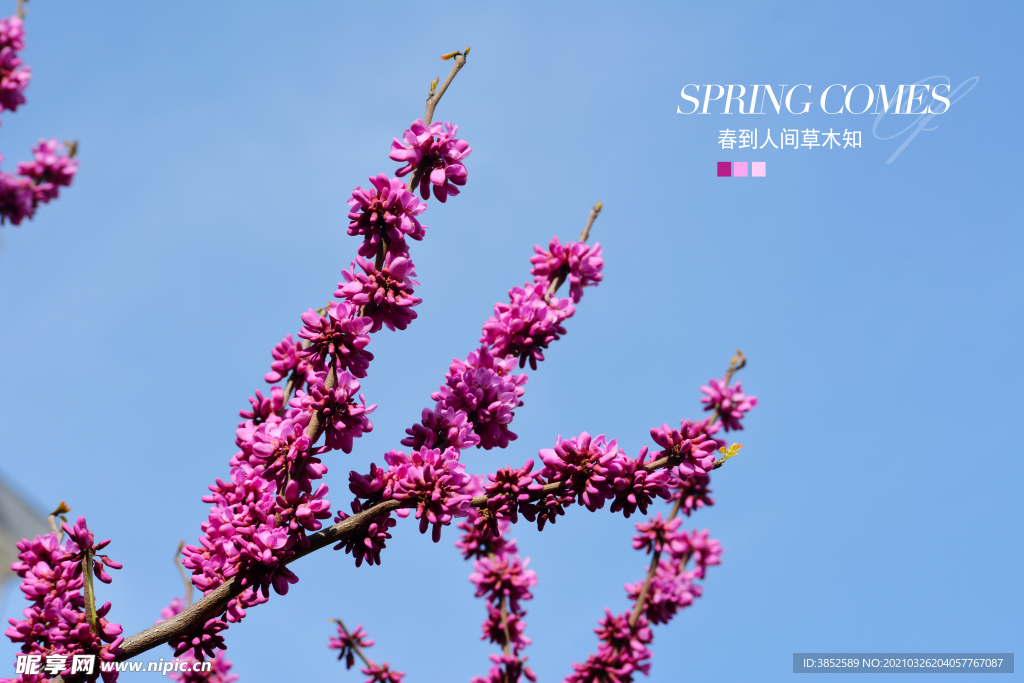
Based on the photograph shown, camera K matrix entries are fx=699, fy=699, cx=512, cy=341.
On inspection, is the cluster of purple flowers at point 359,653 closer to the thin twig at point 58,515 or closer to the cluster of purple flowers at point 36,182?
the thin twig at point 58,515

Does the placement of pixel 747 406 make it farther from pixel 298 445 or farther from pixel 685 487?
pixel 298 445

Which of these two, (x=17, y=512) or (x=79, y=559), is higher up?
(x=17, y=512)

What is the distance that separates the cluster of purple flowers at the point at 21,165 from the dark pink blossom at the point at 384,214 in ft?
18.7

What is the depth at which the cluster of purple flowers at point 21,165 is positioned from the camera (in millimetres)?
8211

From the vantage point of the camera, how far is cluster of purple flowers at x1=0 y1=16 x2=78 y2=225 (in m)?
8.21

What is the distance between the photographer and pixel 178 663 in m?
4.10

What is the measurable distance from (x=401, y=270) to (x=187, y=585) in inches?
108

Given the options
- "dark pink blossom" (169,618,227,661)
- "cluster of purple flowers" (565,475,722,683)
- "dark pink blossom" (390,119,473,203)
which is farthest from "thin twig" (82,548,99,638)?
"cluster of purple flowers" (565,475,722,683)

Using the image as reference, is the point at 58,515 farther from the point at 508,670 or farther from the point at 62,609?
the point at 508,670

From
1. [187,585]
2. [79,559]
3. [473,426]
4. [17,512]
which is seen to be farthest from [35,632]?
[17,512]

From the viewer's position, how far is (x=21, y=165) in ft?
29.8

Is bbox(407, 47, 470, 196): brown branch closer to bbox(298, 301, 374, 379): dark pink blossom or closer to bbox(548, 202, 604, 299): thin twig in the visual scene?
bbox(298, 301, 374, 379): dark pink blossom

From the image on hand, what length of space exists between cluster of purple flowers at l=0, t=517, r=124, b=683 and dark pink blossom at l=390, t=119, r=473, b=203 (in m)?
2.73

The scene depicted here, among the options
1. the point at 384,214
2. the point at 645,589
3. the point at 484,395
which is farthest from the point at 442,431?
the point at 645,589
